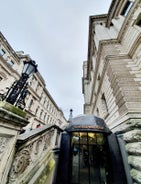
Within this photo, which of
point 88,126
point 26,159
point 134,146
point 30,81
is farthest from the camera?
point 30,81

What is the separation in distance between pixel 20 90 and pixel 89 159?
499 centimetres

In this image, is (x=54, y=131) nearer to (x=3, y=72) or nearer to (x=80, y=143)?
(x=80, y=143)

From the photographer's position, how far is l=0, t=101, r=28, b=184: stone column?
1686 mm

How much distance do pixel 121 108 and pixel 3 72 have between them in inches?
724

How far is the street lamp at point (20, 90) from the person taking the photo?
2.27m

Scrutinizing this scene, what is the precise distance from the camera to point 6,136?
1.84 m

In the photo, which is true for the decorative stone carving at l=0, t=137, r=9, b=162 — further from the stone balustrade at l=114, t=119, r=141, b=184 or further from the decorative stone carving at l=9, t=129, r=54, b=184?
the stone balustrade at l=114, t=119, r=141, b=184

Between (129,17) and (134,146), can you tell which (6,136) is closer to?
(134,146)

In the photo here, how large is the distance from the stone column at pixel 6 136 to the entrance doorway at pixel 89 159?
400 centimetres

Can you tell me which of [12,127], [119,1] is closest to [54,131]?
[12,127]

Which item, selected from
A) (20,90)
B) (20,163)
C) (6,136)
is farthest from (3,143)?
(20,90)

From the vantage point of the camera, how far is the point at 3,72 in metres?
16.6

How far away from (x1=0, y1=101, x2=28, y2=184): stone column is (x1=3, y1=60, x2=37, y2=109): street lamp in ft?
1.26

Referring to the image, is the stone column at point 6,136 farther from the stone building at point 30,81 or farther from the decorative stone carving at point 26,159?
the stone building at point 30,81
